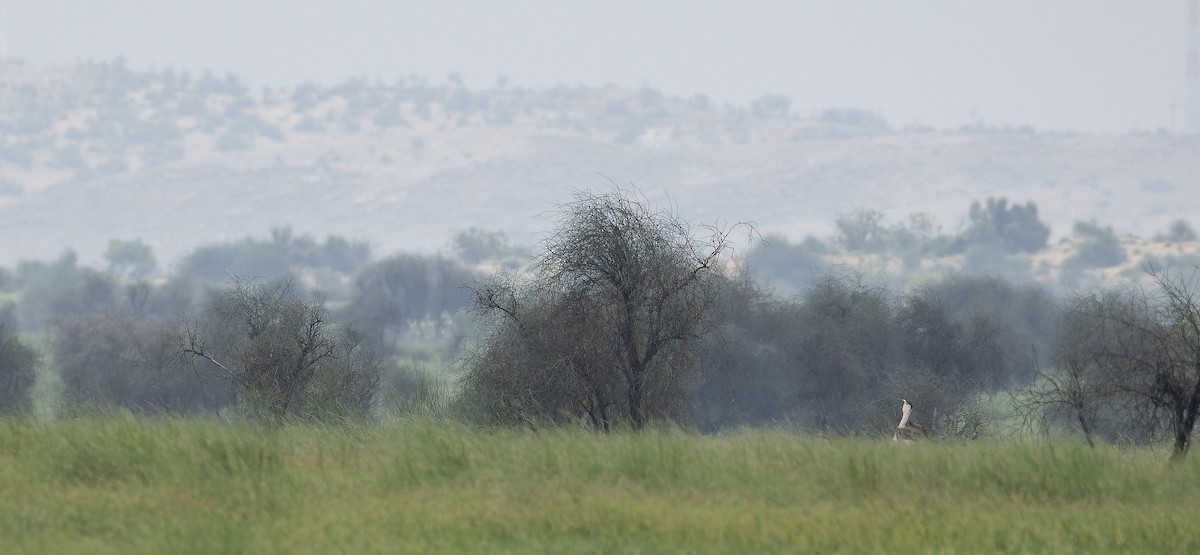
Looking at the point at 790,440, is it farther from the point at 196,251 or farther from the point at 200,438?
the point at 196,251

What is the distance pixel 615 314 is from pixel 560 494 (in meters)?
9.79

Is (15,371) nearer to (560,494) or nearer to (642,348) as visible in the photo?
(642,348)

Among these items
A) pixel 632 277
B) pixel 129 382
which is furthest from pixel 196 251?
pixel 632 277

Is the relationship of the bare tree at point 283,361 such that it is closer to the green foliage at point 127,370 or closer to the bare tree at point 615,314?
the bare tree at point 615,314

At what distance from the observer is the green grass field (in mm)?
12344

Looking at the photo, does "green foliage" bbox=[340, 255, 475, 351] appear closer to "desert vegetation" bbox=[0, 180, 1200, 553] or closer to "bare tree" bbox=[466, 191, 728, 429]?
"desert vegetation" bbox=[0, 180, 1200, 553]

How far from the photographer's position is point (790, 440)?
16.4m

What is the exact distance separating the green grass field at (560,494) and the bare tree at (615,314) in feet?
20.2

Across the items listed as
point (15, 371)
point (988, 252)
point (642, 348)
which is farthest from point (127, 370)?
point (988, 252)

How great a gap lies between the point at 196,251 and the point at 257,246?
27.2 ft

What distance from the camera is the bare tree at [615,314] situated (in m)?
23.2

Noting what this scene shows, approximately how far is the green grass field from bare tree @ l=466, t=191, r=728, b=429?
20.2ft

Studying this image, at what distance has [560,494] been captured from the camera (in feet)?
45.0

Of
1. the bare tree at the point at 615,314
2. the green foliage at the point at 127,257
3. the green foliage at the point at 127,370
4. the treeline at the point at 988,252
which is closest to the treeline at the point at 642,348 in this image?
the bare tree at the point at 615,314
